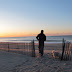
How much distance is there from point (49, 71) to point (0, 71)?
7.45 feet

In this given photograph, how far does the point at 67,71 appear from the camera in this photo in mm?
4184

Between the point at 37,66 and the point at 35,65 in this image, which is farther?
the point at 35,65

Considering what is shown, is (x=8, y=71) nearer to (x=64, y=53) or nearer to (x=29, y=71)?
(x=29, y=71)

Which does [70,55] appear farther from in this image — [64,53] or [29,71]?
[29,71]

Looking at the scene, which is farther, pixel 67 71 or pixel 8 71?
pixel 8 71

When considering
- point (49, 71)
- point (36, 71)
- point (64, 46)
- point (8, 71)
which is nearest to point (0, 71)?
point (8, 71)

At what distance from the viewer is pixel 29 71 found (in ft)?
14.6

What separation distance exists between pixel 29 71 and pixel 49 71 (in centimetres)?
90

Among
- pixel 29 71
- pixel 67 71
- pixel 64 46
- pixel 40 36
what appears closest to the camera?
pixel 67 71

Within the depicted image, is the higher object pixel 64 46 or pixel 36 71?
pixel 64 46

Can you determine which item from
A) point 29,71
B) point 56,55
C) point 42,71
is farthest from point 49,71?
point 56,55

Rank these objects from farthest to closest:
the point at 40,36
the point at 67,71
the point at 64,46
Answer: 1. the point at 40,36
2. the point at 64,46
3. the point at 67,71

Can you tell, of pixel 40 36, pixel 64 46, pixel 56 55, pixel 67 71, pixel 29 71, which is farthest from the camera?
pixel 40 36

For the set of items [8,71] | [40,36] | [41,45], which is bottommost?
[8,71]
